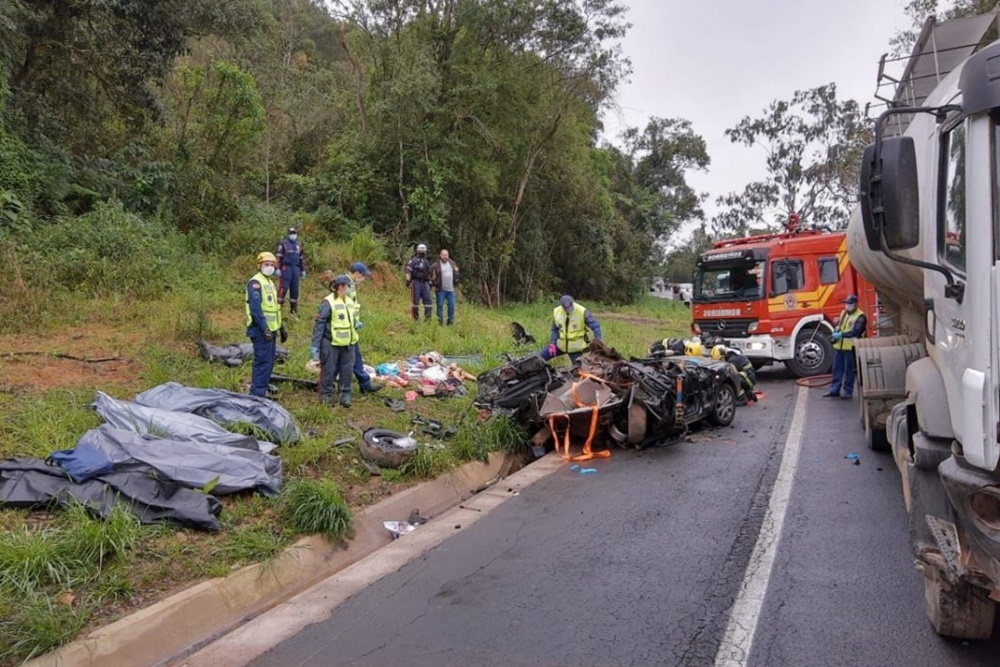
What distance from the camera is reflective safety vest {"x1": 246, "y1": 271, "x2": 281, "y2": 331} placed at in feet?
25.2

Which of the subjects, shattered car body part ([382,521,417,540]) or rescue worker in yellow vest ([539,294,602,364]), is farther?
rescue worker in yellow vest ([539,294,602,364])

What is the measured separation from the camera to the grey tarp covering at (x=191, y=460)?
16.6ft

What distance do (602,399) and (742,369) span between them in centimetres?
381

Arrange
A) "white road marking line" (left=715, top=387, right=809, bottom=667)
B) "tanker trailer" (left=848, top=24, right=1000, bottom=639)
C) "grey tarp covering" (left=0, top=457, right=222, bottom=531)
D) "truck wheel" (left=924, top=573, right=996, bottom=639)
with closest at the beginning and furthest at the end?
"tanker trailer" (left=848, top=24, right=1000, bottom=639) < "truck wheel" (left=924, top=573, right=996, bottom=639) < "white road marking line" (left=715, top=387, right=809, bottom=667) < "grey tarp covering" (left=0, top=457, right=222, bottom=531)

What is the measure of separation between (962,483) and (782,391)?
9660 mm

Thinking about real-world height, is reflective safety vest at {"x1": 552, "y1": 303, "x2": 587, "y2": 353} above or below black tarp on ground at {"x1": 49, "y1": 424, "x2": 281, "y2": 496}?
above

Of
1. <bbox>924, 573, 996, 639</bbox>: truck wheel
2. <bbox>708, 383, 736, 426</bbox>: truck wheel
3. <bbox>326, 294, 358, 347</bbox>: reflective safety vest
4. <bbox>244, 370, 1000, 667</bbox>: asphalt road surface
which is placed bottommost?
<bbox>244, 370, 1000, 667</bbox>: asphalt road surface

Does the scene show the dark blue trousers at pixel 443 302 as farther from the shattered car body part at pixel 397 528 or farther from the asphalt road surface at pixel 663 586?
the shattered car body part at pixel 397 528

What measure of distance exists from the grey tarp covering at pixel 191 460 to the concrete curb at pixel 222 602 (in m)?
0.76

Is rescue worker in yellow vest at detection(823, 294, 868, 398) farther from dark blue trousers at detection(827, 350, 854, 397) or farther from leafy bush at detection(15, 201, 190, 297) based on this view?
leafy bush at detection(15, 201, 190, 297)

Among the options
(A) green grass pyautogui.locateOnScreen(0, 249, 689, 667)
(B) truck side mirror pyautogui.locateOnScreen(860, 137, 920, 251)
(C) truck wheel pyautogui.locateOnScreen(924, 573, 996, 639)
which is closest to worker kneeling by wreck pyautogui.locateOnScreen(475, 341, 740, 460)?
(A) green grass pyautogui.locateOnScreen(0, 249, 689, 667)

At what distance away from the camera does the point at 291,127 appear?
76.9 feet

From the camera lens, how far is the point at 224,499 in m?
5.32

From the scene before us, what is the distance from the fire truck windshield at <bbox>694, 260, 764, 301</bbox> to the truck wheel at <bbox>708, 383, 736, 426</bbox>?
4.52 meters
